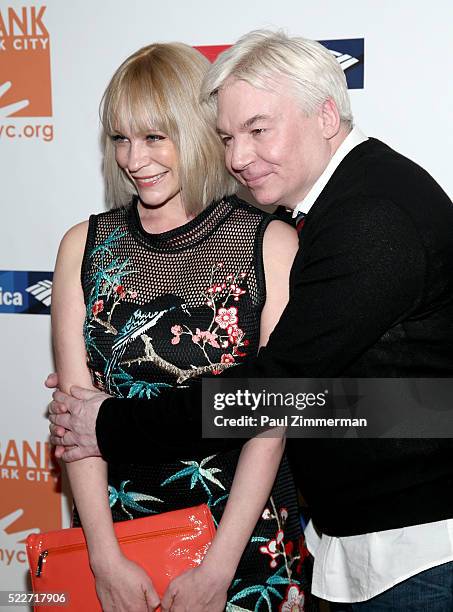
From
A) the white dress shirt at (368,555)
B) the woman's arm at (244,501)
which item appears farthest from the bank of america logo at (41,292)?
the white dress shirt at (368,555)

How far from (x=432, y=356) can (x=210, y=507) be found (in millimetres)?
560

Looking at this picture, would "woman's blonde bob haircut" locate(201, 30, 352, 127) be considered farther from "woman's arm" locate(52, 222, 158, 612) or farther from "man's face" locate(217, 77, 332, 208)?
"woman's arm" locate(52, 222, 158, 612)

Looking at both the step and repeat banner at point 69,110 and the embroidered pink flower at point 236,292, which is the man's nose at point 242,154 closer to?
the embroidered pink flower at point 236,292

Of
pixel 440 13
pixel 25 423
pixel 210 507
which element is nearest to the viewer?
pixel 210 507

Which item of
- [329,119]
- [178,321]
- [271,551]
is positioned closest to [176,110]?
[329,119]

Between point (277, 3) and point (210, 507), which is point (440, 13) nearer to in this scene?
point (277, 3)

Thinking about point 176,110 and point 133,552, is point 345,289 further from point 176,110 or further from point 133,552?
point 133,552

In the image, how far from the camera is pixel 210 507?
1.48 meters

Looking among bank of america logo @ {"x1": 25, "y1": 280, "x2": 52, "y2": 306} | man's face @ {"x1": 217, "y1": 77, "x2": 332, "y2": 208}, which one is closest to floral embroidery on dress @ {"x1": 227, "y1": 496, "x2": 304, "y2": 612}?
man's face @ {"x1": 217, "y1": 77, "x2": 332, "y2": 208}

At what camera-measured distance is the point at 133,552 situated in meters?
1.42

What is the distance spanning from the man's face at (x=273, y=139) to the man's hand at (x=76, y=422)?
1.73 feet

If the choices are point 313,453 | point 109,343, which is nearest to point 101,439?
point 109,343

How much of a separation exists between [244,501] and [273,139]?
2.21ft

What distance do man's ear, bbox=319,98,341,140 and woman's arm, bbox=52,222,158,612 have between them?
58 centimetres
